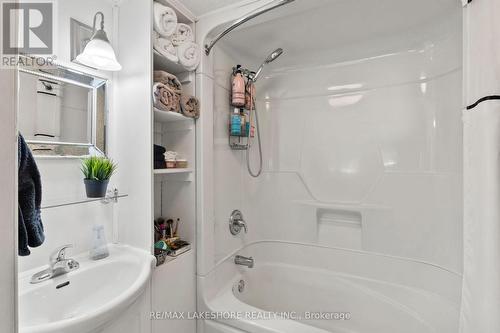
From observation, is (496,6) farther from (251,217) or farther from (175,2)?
(251,217)

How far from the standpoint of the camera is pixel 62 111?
1.17 metres

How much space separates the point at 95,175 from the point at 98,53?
0.60 m

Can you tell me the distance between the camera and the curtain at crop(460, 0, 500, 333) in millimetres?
725

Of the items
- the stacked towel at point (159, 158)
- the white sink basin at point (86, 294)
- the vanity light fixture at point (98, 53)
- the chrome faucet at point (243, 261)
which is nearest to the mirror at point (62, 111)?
the vanity light fixture at point (98, 53)

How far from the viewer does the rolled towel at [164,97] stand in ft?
4.20

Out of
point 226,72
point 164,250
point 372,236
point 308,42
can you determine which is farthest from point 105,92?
point 372,236

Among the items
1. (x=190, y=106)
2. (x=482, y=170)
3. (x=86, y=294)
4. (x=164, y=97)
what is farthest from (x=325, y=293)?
(x=164, y=97)

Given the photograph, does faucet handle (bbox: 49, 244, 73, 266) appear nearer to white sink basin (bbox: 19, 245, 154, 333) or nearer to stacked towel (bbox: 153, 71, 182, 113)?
white sink basin (bbox: 19, 245, 154, 333)

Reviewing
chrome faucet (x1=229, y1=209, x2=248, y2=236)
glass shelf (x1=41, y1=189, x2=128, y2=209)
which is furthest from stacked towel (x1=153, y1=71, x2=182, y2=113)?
chrome faucet (x1=229, y1=209, x2=248, y2=236)

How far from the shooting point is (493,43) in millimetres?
746

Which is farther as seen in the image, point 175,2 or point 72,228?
point 175,2

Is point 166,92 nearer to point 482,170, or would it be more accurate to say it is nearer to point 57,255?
point 57,255

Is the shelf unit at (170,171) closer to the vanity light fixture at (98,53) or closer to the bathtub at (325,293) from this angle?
the vanity light fixture at (98,53)

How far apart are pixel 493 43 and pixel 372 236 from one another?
146 cm
